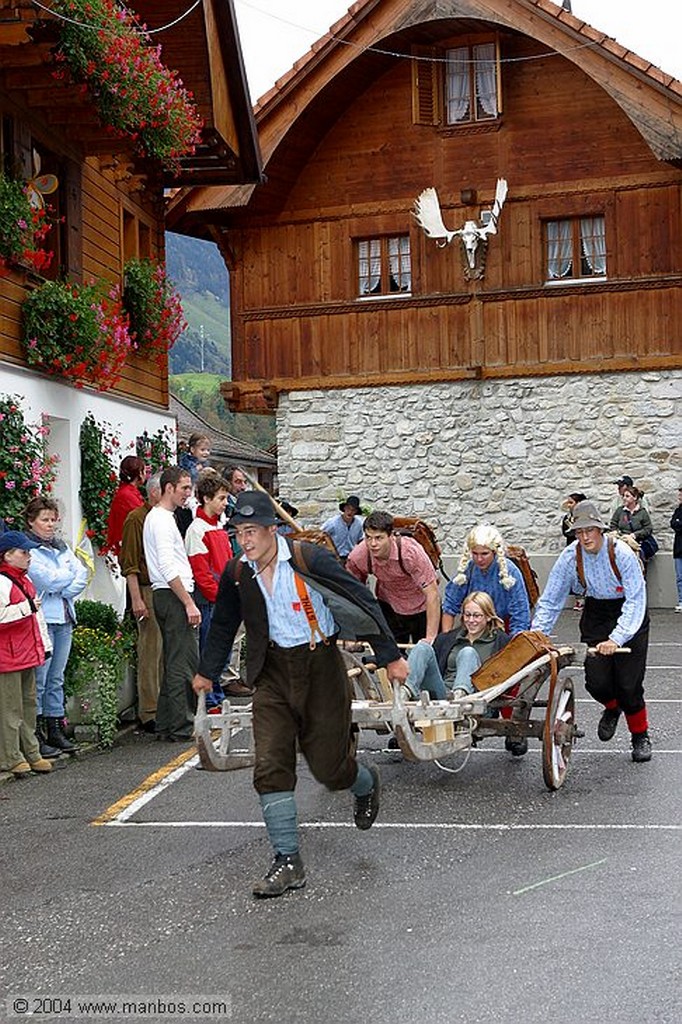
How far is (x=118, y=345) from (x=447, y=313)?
1105 centimetres

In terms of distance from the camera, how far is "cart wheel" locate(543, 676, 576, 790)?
26.5 ft

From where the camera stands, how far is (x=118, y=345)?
13.1 meters

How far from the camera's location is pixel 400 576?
31.3 ft

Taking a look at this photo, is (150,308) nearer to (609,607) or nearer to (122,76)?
(122,76)

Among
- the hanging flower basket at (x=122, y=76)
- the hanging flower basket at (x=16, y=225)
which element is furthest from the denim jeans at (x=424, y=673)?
the hanging flower basket at (x=122, y=76)

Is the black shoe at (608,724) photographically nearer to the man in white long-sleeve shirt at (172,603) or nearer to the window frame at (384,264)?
the man in white long-sleeve shirt at (172,603)

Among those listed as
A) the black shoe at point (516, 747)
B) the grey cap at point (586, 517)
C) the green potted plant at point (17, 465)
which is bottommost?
the black shoe at point (516, 747)

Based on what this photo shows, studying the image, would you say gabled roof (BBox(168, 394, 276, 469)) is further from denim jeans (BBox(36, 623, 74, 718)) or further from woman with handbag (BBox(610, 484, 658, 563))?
denim jeans (BBox(36, 623, 74, 718))

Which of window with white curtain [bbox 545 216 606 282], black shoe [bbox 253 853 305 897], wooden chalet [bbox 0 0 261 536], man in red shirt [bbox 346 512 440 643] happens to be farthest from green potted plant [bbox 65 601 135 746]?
window with white curtain [bbox 545 216 606 282]

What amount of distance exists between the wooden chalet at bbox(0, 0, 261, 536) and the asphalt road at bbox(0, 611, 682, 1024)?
4.86 metres

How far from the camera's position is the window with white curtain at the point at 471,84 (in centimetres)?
2291

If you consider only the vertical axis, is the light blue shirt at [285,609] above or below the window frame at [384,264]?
below

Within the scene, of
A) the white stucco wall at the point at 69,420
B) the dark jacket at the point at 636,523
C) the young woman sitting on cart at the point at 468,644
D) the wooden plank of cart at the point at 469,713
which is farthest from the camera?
the dark jacket at the point at 636,523

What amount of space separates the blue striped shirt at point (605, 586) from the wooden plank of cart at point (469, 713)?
38 cm
